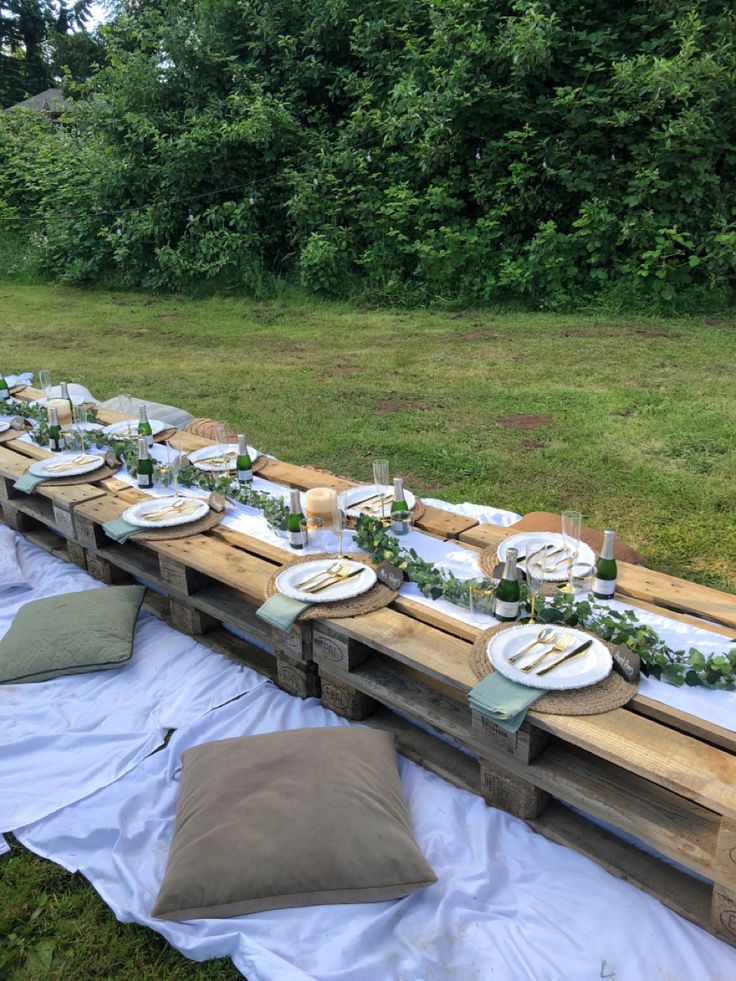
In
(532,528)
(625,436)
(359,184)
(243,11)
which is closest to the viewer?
(532,528)

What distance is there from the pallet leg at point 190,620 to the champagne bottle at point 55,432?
157 cm

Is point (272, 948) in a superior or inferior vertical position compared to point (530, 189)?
inferior

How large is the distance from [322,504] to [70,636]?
1.18 m

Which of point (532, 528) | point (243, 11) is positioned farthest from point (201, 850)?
point (243, 11)

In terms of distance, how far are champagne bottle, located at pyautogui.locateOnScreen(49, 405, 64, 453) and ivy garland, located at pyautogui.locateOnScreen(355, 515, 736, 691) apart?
2242 mm

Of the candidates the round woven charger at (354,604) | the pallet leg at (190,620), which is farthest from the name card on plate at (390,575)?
the pallet leg at (190,620)

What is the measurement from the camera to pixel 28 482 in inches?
153

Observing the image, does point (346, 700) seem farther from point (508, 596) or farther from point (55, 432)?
point (55, 432)

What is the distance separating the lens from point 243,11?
13047 mm

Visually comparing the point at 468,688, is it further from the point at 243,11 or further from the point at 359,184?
the point at 243,11

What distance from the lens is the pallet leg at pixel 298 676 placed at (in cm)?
281

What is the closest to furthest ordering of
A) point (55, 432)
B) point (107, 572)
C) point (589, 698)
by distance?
point (589, 698) → point (107, 572) → point (55, 432)

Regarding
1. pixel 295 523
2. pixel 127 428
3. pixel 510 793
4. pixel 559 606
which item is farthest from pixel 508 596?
pixel 127 428

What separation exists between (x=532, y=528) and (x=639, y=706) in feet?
4.68
